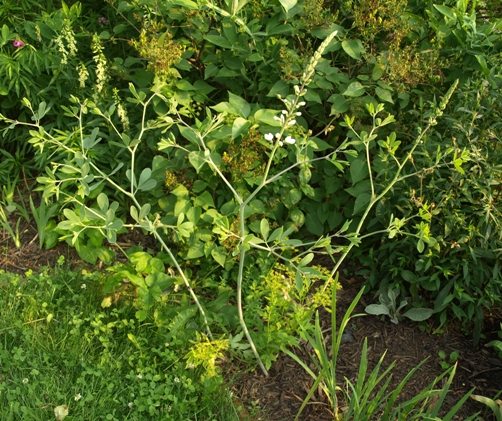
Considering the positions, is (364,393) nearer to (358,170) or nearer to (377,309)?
(377,309)

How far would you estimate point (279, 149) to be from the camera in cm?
288

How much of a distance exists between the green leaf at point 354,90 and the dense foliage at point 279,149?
0.05ft

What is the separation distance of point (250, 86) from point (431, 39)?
1009 mm

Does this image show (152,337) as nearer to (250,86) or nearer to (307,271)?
(307,271)

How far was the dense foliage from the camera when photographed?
2662 mm

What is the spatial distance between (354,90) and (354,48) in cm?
21

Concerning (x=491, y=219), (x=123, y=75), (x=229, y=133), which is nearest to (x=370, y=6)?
(x=229, y=133)

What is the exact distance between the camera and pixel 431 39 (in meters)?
3.12

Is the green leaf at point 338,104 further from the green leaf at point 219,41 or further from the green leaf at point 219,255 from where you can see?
the green leaf at point 219,255

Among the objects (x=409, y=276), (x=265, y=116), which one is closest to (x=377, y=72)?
(x=265, y=116)

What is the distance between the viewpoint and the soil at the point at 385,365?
2559 millimetres

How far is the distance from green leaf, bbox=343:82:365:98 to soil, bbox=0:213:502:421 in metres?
1.05

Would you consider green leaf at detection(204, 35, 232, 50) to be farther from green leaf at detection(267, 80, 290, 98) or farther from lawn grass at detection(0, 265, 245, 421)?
lawn grass at detection(0, 265, 245, 421)

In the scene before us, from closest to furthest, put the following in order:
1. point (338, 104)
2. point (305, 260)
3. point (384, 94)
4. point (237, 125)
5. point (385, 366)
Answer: point (305, 260) < point (237, 125) < point (385, 366) < point (384, 94) < point (338, 104)
